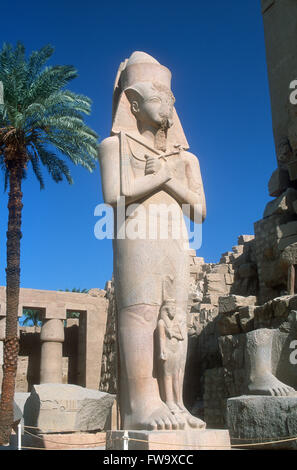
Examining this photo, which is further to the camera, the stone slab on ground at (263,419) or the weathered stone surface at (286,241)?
the weathered stone surface at (286,241)

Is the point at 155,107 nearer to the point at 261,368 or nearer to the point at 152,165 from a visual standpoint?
the point at 152,165

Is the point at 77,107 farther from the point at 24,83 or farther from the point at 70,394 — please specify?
the point at 70,394

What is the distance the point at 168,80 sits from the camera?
14.9 ft

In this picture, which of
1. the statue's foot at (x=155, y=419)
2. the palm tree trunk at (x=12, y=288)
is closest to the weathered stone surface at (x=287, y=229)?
the palm tree trunk at (x=12, y=288)

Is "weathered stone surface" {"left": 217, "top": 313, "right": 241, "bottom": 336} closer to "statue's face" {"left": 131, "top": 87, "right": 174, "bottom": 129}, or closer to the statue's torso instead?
the statue's torso

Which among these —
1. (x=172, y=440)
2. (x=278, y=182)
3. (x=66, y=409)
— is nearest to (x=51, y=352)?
(x=278, y=182)

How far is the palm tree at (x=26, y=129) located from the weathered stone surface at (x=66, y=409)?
4.14 meters

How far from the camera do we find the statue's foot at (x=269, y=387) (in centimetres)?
424

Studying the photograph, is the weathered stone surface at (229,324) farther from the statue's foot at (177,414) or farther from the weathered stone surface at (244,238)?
the weathered stone surface at (244,238)

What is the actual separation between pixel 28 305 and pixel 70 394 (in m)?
10.7

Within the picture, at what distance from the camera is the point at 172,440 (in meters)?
3.31

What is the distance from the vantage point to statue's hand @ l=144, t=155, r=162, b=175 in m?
4.21

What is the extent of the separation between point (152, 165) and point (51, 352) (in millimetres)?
14909

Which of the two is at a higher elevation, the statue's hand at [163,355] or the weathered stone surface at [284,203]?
the weathered stone surface at [284,203]
